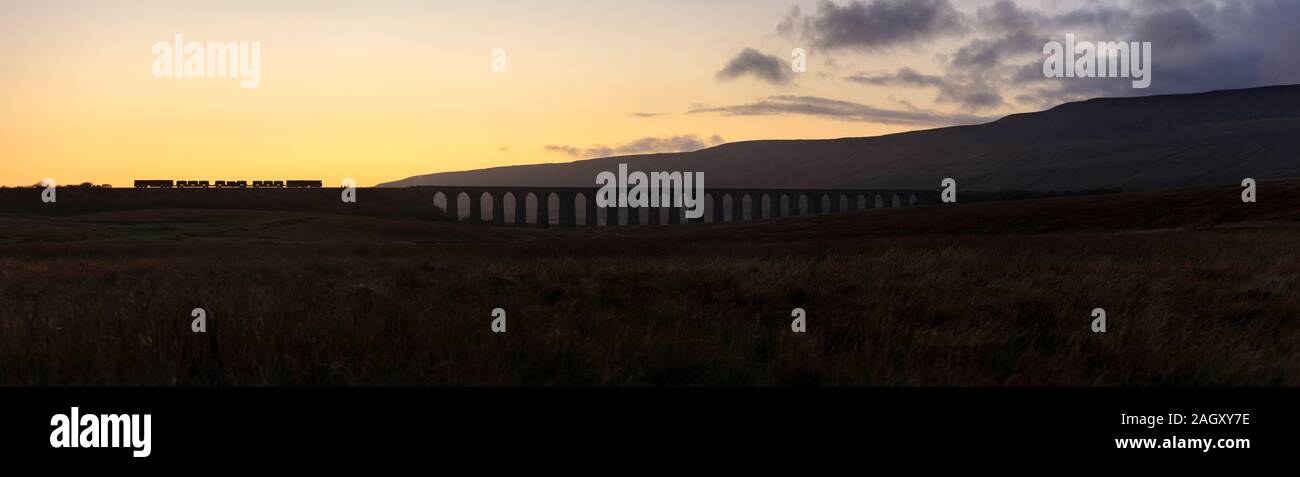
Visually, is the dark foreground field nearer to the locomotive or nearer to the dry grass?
the dry grass

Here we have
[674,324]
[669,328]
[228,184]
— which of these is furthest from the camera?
[228,184]

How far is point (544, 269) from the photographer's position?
1441cm

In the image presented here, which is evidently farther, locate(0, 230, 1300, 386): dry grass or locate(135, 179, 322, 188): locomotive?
locate(135, 179, 322, 188): locomotive

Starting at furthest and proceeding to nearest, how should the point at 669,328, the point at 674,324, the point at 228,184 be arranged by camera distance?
the point at 228,184 → the point at 674,324 → the point at 669,328

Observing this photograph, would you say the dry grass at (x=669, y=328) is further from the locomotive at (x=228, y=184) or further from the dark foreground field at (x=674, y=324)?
the locomotive at (x=228, y=184)

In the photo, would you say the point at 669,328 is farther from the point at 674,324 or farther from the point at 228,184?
the point at 228,184

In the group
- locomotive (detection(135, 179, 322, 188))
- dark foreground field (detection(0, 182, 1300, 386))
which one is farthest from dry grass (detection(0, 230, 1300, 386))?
locomotive (detection(135, 179, 322, 188))

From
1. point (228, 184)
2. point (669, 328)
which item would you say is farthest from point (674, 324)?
point (228, 184)
